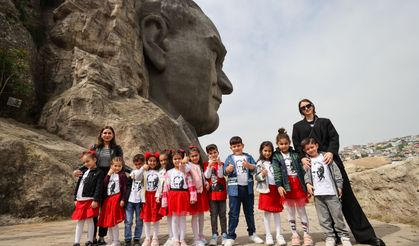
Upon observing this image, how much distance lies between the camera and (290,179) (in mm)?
3438

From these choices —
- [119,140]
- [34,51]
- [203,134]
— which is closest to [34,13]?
[34,51]

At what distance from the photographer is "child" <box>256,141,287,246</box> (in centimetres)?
341

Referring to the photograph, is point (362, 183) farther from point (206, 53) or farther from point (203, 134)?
point (203, 134)

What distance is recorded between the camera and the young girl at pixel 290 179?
3.34 metres

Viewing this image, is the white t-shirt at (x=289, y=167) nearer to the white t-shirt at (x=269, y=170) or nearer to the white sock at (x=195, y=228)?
the white t-shirt at (x=269, y=170)

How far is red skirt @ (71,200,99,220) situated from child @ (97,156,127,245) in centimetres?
11

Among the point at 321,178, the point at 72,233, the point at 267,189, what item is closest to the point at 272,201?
the point at 267,189

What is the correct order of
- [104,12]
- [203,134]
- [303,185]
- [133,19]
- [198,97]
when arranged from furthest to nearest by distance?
[203,134]
[198,97]
[133,19]
[104,12]
[303,185]

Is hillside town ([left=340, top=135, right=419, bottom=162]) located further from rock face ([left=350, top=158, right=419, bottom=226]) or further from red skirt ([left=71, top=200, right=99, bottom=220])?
red skirt ([left=71, top=200, right=99, bottom=220])

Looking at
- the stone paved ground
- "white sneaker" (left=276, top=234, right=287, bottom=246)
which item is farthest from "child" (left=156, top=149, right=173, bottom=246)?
"white sneaker" (left=276, top=234, right=287, bottom=246)

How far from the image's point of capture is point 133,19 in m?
9.57

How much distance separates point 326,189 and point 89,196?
7.91 ft

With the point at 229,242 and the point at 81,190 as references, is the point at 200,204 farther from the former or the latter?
the point at 81,190

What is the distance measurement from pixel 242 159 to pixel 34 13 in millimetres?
8314
